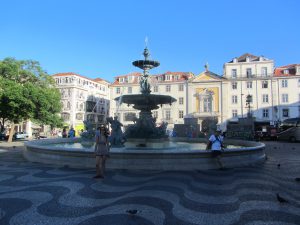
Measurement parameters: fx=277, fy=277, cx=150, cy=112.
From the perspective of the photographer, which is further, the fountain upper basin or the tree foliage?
the tree foliage

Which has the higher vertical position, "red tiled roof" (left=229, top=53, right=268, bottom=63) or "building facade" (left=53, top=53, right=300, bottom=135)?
"red tiled roof" (left=229, top=53, right=268, bottom=63)

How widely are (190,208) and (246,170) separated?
4.60m

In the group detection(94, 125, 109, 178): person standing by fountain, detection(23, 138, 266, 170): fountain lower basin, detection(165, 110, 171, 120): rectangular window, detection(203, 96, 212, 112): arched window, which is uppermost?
detection(203, 96, 212, 112): arched window

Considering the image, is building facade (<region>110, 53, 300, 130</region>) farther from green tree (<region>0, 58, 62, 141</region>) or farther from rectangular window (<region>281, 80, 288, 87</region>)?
green tree (<region>0, 58, 62, 141</region>)

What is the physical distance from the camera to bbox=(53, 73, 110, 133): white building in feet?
202

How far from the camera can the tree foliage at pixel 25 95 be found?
27453 mm

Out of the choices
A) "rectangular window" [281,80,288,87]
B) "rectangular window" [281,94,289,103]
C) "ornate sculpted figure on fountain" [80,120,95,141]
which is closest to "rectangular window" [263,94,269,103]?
"rectangular window" [281,94,289,103]

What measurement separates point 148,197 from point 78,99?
197 feet

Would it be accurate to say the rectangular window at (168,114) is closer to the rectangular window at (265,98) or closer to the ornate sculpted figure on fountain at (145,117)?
the rectangular window at (265,98)

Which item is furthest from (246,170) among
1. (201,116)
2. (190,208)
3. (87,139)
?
(201,116)

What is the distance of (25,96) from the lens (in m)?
28.3

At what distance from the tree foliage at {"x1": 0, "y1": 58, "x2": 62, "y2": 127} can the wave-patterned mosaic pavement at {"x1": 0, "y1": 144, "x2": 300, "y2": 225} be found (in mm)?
21193

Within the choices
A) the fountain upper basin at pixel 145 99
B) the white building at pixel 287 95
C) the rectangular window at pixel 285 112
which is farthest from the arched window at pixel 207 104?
the fountain upper basin at pixel 145 99

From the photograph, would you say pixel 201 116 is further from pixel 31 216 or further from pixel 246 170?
pixel 31 216
